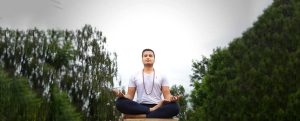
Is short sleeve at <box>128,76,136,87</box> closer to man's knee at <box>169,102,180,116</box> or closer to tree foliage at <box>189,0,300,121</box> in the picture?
man's knee at <box>169,102,180,116</box>

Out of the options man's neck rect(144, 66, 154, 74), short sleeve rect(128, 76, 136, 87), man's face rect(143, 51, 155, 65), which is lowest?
short sleeve rect(128, 76, 136, 87)

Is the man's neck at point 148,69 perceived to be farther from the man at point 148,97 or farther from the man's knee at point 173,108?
the man's knee at point 173,108

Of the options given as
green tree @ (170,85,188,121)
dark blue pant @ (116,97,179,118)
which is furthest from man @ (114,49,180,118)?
green tree @ (170,85,188,121)

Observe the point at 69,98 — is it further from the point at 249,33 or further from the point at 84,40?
the point at 249,33

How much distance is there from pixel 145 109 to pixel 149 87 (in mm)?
457

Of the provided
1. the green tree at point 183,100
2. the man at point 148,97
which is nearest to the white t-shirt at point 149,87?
the man at point 148,97

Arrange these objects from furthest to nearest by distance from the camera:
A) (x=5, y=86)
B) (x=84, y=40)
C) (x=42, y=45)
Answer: (x=84, y=40)
(x=42, y=45)
(x=5, y=86)

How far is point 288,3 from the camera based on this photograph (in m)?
9.33

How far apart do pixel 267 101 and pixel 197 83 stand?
73.9 feet

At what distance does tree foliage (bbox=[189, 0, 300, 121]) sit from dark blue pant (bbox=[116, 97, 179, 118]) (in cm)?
65

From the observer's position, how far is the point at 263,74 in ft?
27.2

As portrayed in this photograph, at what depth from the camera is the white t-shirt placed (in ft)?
32.2

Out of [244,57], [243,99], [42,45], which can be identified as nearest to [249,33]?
[244,57]

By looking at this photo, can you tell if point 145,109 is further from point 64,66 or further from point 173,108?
point 64,66
